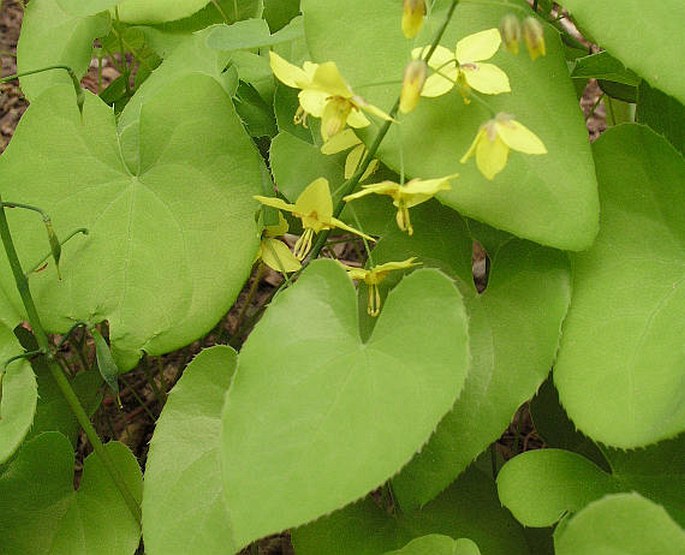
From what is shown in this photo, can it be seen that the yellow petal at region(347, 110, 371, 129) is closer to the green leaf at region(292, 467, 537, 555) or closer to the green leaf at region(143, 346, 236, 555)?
the green leaf at region(143, 346, 236, 555)

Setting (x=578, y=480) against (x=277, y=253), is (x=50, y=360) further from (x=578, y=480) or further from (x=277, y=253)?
(x=578, y=480)

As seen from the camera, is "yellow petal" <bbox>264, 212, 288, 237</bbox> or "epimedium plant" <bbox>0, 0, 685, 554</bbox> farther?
"yellow petal" <bbox>264, 212, 288, 237</bbox>

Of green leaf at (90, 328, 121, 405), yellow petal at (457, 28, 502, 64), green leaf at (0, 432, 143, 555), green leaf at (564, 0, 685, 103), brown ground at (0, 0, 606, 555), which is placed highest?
green leaf at (564, 0, 685, 103)

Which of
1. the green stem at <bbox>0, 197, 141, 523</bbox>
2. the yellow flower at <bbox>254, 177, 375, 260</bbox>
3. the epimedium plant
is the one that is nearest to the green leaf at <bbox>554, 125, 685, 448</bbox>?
the epimedium plant

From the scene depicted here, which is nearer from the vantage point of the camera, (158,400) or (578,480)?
(578,480)

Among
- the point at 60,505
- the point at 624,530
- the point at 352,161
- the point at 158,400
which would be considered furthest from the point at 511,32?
the point at 158,400

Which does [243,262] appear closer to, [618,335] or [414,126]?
[414,126]

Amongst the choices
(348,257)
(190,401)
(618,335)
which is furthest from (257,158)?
(348,257)
